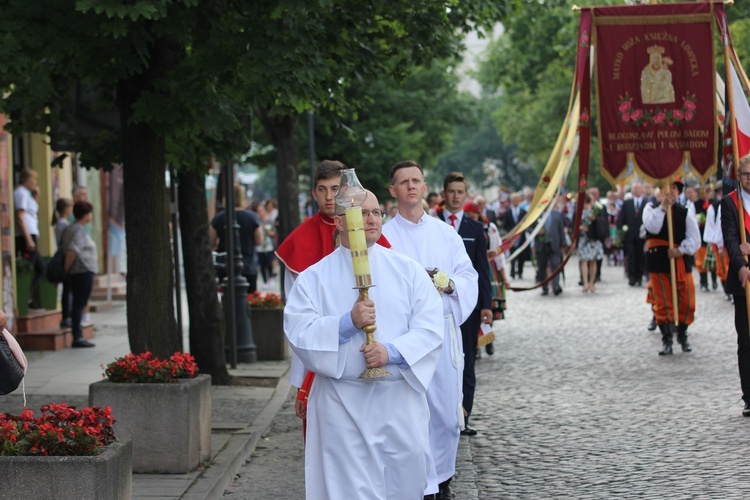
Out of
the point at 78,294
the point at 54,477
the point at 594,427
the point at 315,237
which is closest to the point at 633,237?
the point at 78,294

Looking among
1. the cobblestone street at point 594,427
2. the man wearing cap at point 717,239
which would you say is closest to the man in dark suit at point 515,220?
the man wearing cap at point 717,239

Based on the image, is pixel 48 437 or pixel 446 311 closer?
pixel 48 437

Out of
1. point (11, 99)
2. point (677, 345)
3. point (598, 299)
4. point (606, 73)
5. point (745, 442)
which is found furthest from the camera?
point (598, 299)

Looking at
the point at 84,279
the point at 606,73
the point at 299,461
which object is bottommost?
the point at 299,461

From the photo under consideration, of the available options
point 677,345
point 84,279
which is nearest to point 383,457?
point 677,345

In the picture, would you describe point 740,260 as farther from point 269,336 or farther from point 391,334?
point 269,336

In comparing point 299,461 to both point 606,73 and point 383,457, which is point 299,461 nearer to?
point 383,457

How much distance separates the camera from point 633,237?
86.6ft

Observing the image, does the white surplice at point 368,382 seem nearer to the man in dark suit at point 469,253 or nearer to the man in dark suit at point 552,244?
the man in dark suit at point 469,253

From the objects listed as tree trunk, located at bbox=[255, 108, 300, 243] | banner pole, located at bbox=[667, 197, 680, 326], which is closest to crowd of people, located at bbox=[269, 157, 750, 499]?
banner pole, located at bbox=[667, 197, 680, 326]

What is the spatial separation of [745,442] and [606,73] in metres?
5.61

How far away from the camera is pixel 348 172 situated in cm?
567

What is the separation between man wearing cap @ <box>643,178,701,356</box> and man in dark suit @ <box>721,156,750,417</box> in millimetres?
4203

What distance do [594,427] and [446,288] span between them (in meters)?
3.03
